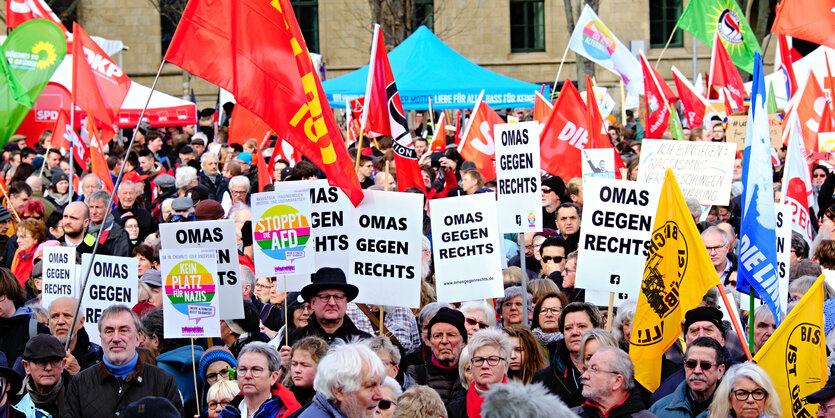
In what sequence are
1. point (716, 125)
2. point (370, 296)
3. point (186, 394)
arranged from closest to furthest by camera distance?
point (186, 394) < point (370, 296) < point (716, 125)

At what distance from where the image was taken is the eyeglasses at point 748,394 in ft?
18.8

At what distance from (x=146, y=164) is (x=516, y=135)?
7.54m

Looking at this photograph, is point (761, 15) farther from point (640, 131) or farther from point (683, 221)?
point (683, 221)

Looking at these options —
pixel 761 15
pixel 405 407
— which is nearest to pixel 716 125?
pixel 405 407

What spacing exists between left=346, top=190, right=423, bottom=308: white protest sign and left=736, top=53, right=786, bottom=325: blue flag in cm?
203

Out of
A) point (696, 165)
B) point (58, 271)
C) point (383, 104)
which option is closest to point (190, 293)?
point (58, 271)

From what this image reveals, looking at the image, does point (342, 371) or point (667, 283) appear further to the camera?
point (667, 283)

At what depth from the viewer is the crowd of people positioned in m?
5.70

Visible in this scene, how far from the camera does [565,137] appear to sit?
1317 cm

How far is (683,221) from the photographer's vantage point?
708 cm

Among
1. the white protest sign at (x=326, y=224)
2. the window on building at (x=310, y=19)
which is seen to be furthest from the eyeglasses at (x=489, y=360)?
the window on building at (x=310, y=19)

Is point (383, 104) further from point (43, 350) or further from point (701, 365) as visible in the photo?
point (701, 365)

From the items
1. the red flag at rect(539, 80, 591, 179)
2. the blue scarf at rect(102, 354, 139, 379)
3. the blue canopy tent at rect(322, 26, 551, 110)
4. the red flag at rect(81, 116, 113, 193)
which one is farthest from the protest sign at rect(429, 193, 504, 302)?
the blue canopy tent at rect(322, 26, 551, 110)

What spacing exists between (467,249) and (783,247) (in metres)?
2.22
